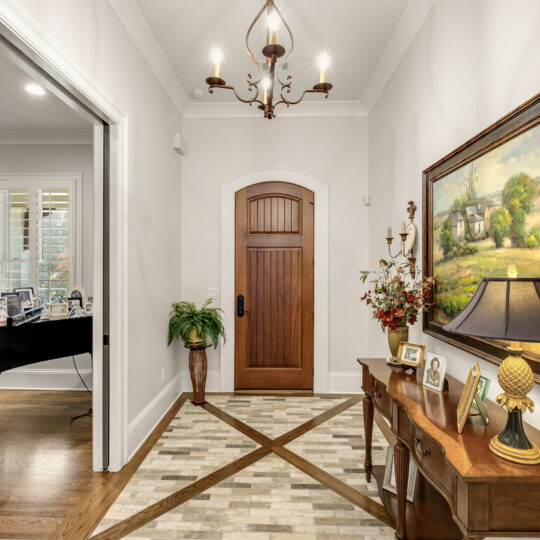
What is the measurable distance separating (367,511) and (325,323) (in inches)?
83.4

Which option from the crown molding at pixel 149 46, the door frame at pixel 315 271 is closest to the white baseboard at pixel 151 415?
the door frame at pixel 315 271

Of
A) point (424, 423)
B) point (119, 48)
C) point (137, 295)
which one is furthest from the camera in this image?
point (137, 295)

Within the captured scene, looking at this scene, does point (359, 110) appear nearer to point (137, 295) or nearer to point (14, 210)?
point (137, 295)

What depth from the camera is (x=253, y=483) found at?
2.33m

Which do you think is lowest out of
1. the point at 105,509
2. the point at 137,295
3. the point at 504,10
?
the point at 105,509

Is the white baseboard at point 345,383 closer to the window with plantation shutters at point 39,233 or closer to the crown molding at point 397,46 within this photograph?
the crown molding at point 397,46

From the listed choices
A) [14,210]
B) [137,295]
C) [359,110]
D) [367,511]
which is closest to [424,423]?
[367,511]

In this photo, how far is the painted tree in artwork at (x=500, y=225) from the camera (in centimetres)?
156

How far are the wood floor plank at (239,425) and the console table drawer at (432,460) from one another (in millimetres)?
1629

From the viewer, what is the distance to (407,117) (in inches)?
111

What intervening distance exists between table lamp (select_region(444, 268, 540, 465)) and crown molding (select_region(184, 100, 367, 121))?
3.39m

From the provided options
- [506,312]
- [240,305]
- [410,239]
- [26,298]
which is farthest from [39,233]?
[506,312]

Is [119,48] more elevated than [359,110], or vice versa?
[359,110]

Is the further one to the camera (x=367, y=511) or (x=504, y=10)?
(x=367, y=511)
